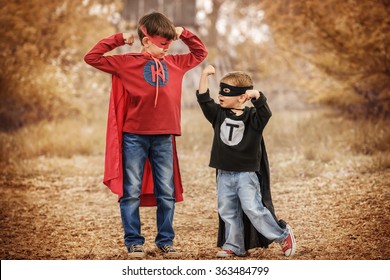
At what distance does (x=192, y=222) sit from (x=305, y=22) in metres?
3.95

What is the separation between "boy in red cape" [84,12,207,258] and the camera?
12.3 ft

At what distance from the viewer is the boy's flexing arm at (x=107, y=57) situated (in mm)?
3730

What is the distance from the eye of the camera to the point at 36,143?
8.27m

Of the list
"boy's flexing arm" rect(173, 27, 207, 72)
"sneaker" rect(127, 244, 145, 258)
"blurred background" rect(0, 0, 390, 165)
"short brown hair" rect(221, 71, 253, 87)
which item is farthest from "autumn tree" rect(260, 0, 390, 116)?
"sneaker" rect(127, 244, 145, 258)

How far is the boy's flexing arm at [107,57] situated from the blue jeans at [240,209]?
0.90 meters

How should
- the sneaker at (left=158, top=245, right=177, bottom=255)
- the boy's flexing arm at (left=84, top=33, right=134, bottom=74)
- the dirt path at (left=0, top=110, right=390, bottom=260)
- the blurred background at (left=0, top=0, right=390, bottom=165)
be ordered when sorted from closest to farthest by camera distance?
the boy's flexing arm at (left=84, top=33, right=134, bottom=74), the sneaker at (left=158, top=245, right=177, bottom=255), the dirt path at (left=0, top=110, right=390, bottom=260), the blurred background at (left=0, top=0, right=390, bottom=165)

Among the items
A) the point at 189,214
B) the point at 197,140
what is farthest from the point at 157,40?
the point at 197,140

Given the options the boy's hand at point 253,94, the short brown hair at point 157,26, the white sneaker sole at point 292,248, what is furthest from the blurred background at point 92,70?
the short brown hair at point 157,26

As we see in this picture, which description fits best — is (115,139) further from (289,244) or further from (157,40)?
(289,244)

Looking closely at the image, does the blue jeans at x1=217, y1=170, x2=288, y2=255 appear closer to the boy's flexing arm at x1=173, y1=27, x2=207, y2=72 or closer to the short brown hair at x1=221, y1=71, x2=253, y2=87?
the short brown hair at x1=221, y1=71, x2=253, y2=87

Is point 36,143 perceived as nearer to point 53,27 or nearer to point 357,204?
point 53,27

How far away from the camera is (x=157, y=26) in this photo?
378 centimetres

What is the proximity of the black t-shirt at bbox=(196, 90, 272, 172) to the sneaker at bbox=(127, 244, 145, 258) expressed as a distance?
66 centimetres

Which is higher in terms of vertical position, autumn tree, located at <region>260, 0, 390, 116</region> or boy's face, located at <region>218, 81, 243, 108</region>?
autumn tree, located at <region>260, 0, 390, 116</region>
